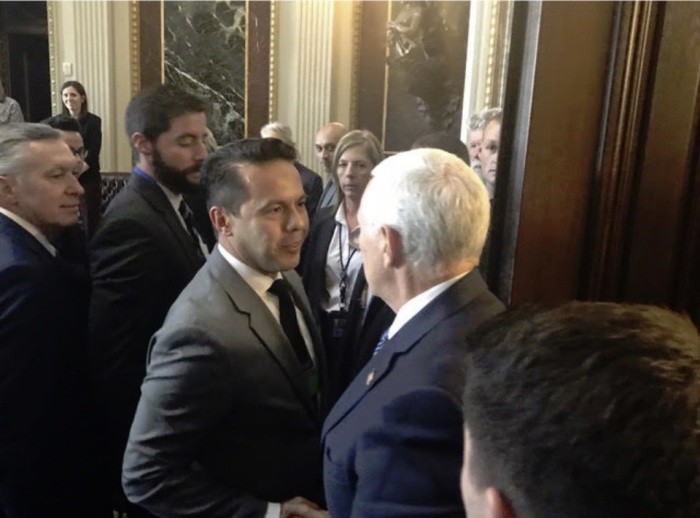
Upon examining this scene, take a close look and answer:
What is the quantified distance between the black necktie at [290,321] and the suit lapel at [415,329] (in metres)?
0.40

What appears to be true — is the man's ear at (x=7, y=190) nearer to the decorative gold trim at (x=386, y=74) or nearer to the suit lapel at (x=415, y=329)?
the suit lapel at (x=415, y=329)

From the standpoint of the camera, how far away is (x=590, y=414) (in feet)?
1.66

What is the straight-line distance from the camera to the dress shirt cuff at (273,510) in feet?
4.65

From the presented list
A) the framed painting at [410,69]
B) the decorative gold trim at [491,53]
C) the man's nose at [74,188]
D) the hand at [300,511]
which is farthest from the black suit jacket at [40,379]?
the framed painting at [410,69]

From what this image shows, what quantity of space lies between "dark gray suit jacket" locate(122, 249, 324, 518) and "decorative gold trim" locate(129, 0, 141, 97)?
249 inches

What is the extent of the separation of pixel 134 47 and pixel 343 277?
572 centimetres

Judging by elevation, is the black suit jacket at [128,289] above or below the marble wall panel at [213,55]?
below

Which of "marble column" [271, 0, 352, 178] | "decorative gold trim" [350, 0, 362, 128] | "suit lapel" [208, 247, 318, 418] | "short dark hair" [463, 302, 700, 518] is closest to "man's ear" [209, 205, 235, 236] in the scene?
"suit lapel" [208, 247, 318, 418]

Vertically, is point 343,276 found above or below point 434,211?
below

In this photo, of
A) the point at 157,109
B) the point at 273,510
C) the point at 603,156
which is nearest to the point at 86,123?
the point at 157,109

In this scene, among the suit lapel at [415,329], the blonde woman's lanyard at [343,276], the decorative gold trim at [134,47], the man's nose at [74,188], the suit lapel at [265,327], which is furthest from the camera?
the decorative gold trim at [134,47]

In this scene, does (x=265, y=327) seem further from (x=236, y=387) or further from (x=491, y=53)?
(x=491, y=53)

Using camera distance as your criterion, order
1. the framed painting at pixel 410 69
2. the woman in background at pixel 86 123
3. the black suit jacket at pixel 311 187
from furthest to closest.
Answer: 1. the framed painting at pixel 410 69
2. the woman in background at pixel 86 123
3. the black suit jacket at pixel 311 187

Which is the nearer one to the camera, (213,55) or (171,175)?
(171,175)
